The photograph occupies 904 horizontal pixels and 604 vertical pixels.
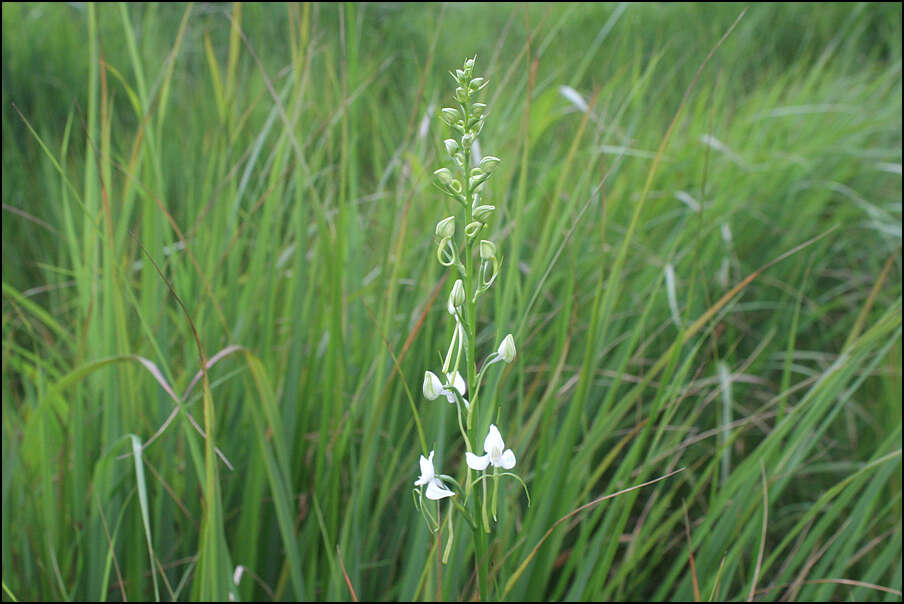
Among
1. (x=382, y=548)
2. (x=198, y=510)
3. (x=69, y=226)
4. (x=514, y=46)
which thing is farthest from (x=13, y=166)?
(x=514, y=46)

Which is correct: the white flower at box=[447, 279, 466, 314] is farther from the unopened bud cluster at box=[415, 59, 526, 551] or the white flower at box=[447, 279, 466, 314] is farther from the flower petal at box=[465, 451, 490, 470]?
the flower petal at box=[465, 451, 490, 470]

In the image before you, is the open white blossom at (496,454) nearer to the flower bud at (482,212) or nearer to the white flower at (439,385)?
the white flower at (439,385)

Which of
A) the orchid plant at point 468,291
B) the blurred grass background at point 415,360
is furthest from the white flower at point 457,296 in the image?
the blurred grass background at point 415,360

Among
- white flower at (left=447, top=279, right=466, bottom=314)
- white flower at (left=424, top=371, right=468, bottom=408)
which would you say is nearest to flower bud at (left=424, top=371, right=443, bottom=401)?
white flower at (left=424, top=371, right=468, bottom=408)

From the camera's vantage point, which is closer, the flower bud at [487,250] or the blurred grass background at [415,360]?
the flower bud at [487,250]

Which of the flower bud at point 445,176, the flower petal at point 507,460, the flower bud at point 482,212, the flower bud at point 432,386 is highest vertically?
the flower bud at point 445,176

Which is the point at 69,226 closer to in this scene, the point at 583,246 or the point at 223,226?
the point at 223,226

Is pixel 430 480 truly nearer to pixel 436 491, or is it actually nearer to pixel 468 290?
pixel 436 491

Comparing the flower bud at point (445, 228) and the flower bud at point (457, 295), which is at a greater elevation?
the flower bud at point (445, 228)

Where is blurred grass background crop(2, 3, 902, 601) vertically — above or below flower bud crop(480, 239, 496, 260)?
below

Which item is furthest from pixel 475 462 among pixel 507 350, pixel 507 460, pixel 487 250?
pixel 487 250
